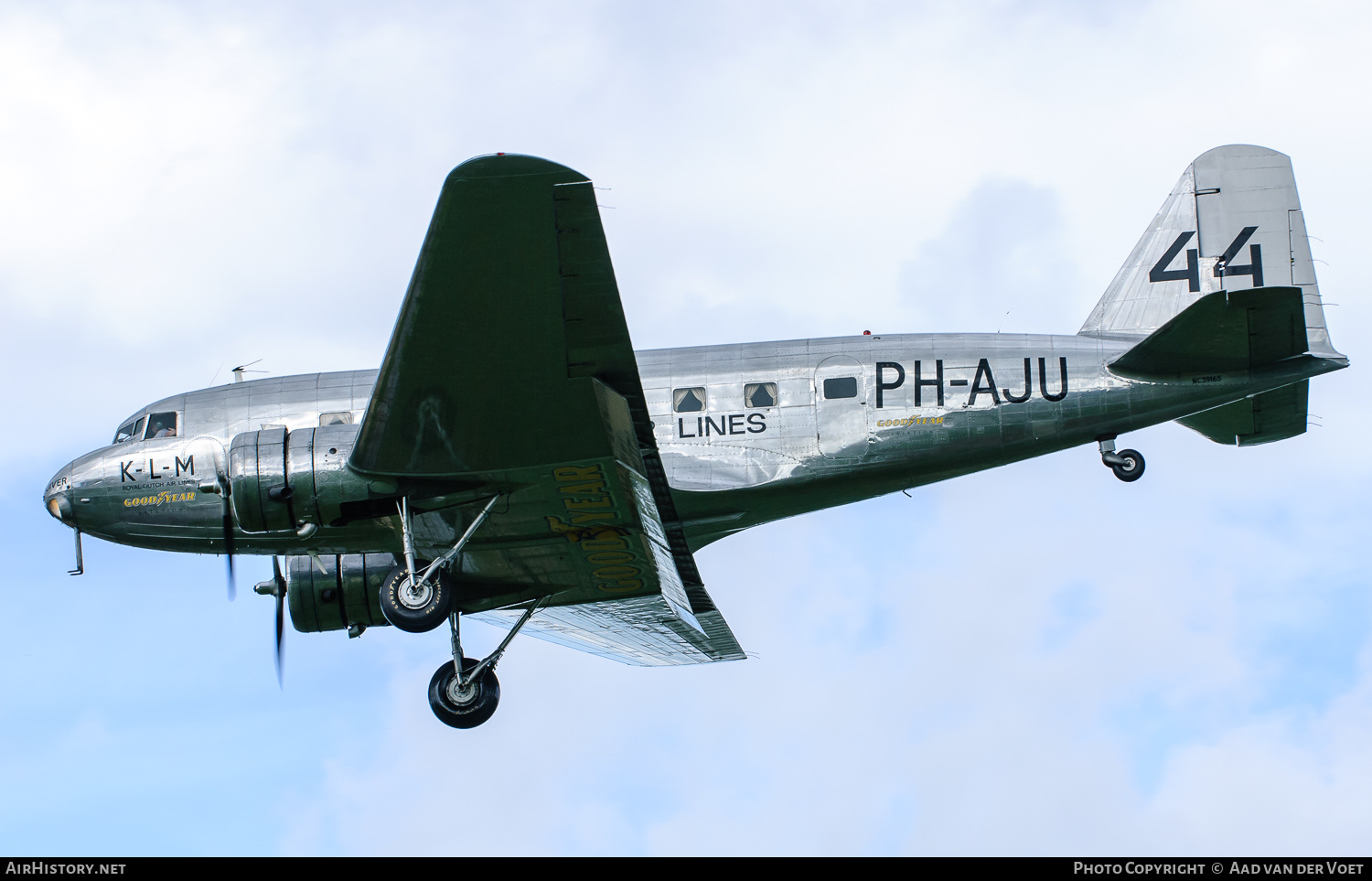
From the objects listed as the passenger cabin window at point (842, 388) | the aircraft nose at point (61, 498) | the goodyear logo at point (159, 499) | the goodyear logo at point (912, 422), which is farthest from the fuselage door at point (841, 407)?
the aircraft nose at point (61, 498)

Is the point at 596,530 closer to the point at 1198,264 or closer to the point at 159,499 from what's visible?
the point at 159,499

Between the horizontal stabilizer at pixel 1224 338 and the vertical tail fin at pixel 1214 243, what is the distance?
149 cm

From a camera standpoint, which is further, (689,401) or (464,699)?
(464,699)

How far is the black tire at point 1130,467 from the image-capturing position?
17.5 meters

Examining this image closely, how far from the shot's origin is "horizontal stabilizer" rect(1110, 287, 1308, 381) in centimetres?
1630

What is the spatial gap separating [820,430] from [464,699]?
20.4 ft

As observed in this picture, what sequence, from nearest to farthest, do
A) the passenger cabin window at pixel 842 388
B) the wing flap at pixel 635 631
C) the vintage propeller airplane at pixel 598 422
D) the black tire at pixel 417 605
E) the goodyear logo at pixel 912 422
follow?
the vintage propeller airplane at pixel 598 422
the black tire at pixel 417 605
the goodyear logo at pixel 912 422
the passenger cabin window at pixel 842 388
the wing flap at pixel 635 631

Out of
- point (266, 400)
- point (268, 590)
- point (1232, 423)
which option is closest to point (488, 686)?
point (268, 590)

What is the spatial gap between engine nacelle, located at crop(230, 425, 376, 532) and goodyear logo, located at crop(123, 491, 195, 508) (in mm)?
1274

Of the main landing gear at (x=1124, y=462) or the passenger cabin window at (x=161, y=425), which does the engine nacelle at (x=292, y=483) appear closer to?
the passenger cabin window at (x=161, y=425)

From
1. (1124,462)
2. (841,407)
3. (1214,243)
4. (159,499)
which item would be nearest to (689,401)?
(841,407)

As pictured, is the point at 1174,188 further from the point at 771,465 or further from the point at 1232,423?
the point at 771,465

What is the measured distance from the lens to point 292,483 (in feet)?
53.1

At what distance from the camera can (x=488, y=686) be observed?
1870cm
